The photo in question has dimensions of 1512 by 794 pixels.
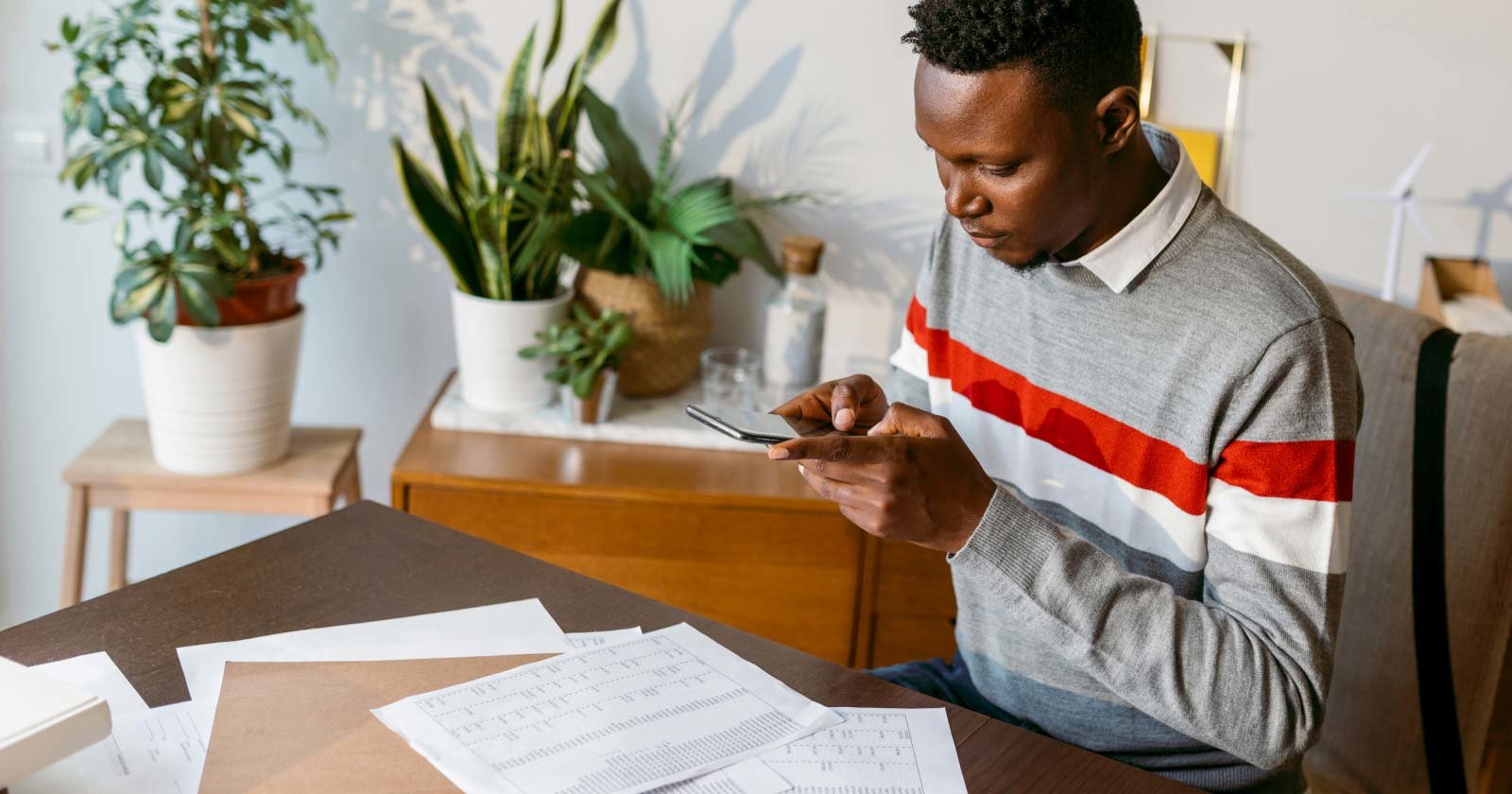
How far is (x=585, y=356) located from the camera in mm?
1995

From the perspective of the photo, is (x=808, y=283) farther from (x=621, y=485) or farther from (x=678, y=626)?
(x=678, y=626)

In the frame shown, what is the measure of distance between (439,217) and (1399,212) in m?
1.60

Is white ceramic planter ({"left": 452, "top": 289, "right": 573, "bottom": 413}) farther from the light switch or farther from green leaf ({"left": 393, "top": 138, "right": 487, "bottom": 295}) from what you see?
the light switch

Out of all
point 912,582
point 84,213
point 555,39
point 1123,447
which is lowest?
point 912,582

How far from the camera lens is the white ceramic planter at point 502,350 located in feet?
6.63

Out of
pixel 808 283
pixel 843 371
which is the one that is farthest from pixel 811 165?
pixel 843 371

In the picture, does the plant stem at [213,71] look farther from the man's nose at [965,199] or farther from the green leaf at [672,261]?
the man's nose at [965,199]

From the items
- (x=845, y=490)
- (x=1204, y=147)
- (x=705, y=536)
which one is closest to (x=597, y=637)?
(x=845, y=490)

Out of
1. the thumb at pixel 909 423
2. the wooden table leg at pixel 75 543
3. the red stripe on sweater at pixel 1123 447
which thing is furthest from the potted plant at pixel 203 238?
the thumb at pixel 909 423

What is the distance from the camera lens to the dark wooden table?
0.98 meters

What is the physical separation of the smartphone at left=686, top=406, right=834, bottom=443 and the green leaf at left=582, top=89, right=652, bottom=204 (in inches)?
39.5

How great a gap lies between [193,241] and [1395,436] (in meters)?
1.71

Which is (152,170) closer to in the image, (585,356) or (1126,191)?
(585,356)

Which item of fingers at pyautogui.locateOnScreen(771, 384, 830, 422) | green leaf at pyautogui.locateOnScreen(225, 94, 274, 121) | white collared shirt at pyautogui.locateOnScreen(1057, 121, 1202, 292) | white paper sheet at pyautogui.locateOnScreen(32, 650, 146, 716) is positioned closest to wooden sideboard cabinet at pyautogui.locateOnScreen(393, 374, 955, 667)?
green leaf at pyautogui.locateOnScreen(225, 94, 274, 121)
